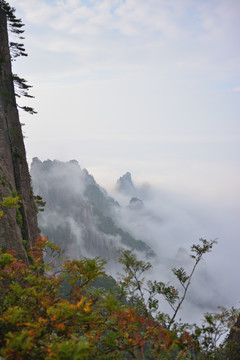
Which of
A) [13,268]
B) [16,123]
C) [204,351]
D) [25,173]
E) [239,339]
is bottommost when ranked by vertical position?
[13,268]

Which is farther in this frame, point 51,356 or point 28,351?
point 28,351

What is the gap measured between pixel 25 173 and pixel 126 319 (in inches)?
776

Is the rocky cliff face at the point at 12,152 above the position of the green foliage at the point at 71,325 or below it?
above

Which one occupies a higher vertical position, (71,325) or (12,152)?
(12,152)

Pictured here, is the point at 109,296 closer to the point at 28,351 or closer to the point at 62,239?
the point at 28,351

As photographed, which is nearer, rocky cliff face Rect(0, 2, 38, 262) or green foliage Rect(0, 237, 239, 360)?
green foliage Rect(0, 237, 239, 360)

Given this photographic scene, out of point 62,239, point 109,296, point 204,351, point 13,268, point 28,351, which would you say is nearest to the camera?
point 28,351

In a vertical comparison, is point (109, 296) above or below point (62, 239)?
below

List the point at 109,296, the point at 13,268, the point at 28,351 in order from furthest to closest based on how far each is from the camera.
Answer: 1. the point at 13,268
2. the point at 109,296
3. the point at 28,351

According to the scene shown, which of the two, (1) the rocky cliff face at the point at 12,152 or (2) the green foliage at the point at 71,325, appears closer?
(2) the green foliage at the point at 71,325

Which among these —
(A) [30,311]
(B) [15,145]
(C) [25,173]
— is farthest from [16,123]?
(A) [30,311]

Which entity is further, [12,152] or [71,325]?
[12,152]

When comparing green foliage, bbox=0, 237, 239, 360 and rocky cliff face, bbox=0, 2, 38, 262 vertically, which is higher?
rocky cliff face, bbox=0, 2, 38, 262

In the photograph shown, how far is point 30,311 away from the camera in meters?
7.25
